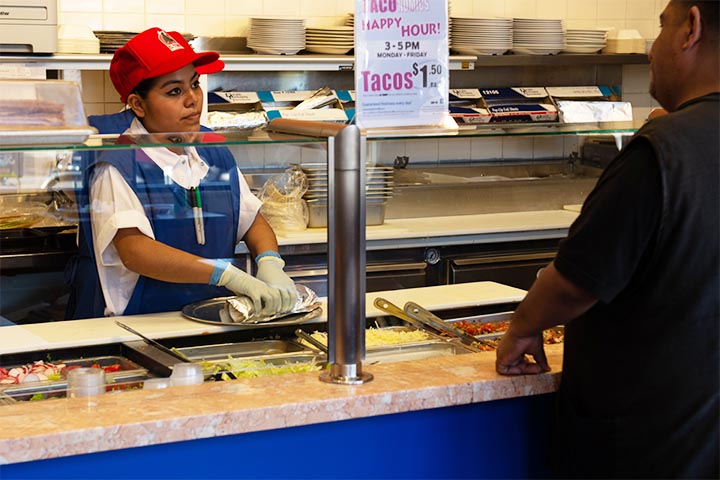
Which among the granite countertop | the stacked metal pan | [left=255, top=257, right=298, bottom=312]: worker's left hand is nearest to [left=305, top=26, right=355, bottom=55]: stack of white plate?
the stacked metal pan

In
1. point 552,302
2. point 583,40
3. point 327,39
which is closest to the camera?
point 552,302

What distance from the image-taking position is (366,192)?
2.30 metres

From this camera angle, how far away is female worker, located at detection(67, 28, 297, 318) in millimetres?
2297

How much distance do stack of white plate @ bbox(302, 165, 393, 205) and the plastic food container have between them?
478 millimetres

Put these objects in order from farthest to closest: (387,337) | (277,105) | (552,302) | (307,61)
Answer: (277,105) < (307,61) < (387,337) < (552,302)

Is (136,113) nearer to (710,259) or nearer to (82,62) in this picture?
→ (82,62)

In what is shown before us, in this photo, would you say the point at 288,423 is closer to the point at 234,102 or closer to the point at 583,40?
the point at 234,102

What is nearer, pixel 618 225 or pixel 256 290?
pixel 618 225

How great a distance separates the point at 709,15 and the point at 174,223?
1333 mm

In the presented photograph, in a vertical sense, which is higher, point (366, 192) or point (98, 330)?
point (366, 192)

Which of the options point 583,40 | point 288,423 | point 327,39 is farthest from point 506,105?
point 288,423

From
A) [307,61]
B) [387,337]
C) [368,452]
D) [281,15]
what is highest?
[281,15]

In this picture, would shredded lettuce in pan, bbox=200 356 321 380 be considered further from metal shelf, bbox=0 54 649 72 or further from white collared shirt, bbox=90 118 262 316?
metal shelf, bbox=0 54 649 72

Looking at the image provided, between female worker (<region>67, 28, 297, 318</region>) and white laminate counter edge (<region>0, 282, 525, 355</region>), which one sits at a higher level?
female worker (<region>67, 28, 297, 318</region>)
